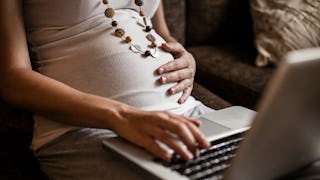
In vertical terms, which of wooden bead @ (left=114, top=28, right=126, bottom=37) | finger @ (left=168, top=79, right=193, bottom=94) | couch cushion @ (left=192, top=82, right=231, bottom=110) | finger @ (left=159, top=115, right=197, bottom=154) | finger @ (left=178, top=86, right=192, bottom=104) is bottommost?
couch cushion @ (left=192, top=82, right=231, bottom=110)

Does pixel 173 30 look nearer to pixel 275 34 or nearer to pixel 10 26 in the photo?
pixel 275 34

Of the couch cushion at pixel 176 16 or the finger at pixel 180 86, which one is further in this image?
the couch cushion at pixel 176 16

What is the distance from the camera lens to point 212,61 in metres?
1.83

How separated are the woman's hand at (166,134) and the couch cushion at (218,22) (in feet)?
3.73

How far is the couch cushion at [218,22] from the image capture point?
6.31 ft

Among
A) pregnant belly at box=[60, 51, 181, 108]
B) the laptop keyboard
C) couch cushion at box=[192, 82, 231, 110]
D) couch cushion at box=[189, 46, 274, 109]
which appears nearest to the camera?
the laptop keyboard

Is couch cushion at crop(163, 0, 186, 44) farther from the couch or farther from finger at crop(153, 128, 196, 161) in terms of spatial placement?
finger at crop(153, 128, 196, 161)

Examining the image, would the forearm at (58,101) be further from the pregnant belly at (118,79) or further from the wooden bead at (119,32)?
the wooden bead at (119,32)

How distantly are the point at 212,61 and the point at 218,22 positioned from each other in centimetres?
22

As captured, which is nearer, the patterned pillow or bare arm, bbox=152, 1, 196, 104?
bare arm, bbox=152, 1, 196, 104

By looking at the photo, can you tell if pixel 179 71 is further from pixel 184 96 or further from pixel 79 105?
pixel 79 105

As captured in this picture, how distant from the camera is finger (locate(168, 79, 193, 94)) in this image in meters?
1.11

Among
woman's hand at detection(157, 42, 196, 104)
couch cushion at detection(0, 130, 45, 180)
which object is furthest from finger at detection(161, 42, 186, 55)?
couch cushion at detection(0, 130, 45, 180)

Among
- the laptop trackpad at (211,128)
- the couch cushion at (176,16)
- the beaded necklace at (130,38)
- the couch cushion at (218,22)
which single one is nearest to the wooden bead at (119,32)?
the beaded necklace at (130,38)
